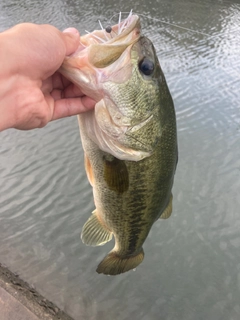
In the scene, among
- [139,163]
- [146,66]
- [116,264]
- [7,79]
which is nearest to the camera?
[7,79]

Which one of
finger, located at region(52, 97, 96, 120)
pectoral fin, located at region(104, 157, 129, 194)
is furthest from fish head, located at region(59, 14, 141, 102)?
pectoral fin, located at region(104, 157, 129, 194)

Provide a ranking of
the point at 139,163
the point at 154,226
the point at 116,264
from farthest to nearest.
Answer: the point at 154,226
the point at 116,264
the point at 139,163

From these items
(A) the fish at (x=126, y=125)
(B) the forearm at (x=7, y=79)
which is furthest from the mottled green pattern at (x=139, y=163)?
(B) the forearm at (x=7, y=79)

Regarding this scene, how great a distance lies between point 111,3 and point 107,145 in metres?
9.08

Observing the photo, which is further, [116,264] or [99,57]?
[116,264]

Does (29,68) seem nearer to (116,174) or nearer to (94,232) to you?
(116,174)

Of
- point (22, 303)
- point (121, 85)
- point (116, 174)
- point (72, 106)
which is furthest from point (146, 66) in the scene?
point (22, 303)

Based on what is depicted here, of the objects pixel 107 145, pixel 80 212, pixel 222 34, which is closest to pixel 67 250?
pixel 80 212

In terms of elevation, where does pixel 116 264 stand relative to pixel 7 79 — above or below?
below

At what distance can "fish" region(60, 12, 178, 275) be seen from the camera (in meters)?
1.13

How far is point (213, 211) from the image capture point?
2957 millimetres

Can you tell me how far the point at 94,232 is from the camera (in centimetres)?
173

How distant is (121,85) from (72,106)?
234mm

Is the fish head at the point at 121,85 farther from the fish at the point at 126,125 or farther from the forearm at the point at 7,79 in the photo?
the forearm at the point at 7,79
